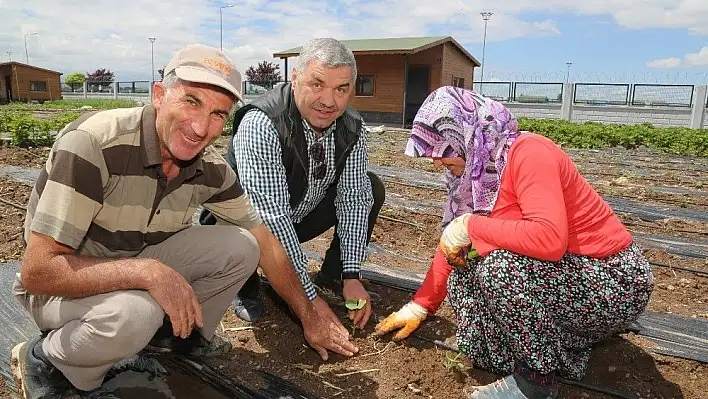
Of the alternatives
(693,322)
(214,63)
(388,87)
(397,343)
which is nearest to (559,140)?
(388,87)

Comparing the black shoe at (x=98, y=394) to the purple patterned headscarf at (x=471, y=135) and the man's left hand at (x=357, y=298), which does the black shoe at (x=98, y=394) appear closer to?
the man's left hand at (x=357, y=298)

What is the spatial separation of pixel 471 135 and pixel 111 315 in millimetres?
1319

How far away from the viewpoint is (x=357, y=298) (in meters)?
2.50

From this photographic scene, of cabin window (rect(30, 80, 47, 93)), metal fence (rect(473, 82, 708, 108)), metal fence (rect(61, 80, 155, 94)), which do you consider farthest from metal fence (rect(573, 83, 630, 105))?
cabin window (rect(30, 80, 47, 93))

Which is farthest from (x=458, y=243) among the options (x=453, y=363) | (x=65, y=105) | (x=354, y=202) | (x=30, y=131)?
(x=65, y=105)

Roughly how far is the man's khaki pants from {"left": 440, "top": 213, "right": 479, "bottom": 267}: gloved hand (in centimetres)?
78

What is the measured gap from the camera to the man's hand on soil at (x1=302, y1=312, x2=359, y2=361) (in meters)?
2.26

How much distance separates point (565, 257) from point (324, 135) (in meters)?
1.25

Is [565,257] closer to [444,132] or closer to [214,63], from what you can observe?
[444,132]

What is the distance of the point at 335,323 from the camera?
2355mm

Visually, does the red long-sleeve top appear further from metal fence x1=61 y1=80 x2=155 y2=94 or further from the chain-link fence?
metal fence x1=61 y1=80 x2=155 y2=94

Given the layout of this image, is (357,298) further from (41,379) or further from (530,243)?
(41,379)

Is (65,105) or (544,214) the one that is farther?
(65,105)

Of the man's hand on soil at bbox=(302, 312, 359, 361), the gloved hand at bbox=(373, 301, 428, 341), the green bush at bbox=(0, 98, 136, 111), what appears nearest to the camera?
the man's hand on soil at bbox=(302, 312, 359, 361)
